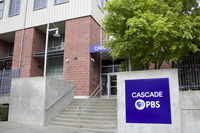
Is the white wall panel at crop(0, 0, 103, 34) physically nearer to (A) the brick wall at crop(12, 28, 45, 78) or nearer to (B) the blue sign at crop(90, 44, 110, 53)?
(A) the brick wall at crop(12, 28, 45, 78)

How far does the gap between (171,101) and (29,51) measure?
1345 cm

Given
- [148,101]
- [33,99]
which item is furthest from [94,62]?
[148,101]

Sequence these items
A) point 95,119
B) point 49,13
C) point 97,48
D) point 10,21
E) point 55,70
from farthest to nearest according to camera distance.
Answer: point 10,21 → point 55,70 → point 49,13 → point 97,48 → point 95,119

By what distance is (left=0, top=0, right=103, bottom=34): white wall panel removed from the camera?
14.1 meters

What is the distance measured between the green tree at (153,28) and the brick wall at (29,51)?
10.1 meters

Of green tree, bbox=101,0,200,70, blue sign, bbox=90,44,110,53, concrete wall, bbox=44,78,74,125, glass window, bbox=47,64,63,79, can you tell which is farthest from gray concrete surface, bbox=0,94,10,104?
green tree, bbox=101,0,200,70

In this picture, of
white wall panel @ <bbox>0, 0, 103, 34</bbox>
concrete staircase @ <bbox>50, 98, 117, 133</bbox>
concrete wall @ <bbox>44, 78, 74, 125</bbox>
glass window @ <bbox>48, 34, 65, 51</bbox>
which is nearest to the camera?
concrete staircase @ <bbox>50, 98, 117, 133</bbox>

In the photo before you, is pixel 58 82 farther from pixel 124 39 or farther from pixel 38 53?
pixel 38 53

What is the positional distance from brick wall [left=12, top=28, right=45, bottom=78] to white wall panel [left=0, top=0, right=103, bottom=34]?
0.88m

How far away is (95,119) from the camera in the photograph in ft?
25.8

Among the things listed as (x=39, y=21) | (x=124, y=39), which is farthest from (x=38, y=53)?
(x=124, y=39)

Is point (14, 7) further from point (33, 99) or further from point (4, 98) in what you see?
point (33, 99)

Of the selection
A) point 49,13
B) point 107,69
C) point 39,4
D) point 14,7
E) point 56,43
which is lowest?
point 107,69

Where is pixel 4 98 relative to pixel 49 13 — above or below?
below
